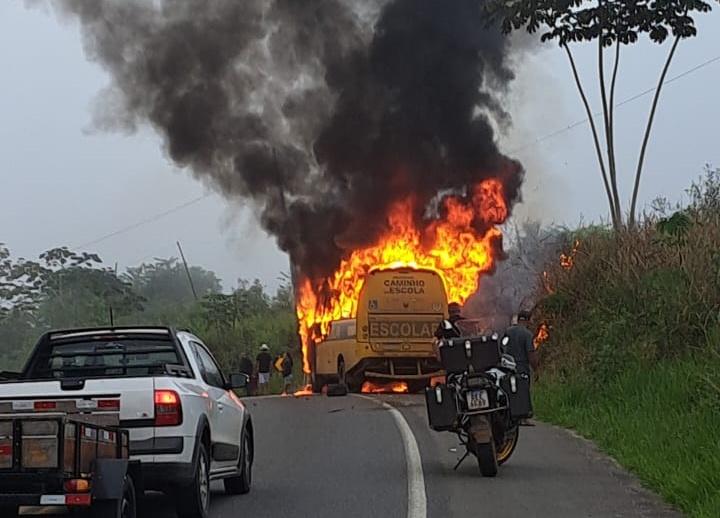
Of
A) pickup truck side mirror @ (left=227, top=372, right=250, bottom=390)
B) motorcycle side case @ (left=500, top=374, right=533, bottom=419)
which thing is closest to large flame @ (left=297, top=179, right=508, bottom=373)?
motorcycle side case @ (left=500, top=374, right=533, bottom=419)

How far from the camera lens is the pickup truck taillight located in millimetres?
8883

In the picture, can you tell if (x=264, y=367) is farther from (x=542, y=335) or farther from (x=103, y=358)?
(x=103, y=358)

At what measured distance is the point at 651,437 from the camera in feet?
43.6

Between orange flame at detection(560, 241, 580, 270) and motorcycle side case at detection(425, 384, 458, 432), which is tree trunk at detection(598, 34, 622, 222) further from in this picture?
motorcycle side case at detection(425, 384, 458, 432)

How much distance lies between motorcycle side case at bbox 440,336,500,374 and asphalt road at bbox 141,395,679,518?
3.56 ft

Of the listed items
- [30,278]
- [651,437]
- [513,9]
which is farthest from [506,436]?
[30,278]

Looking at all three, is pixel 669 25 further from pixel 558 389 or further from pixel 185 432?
pixel 185 432

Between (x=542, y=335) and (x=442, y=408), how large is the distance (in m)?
13.9

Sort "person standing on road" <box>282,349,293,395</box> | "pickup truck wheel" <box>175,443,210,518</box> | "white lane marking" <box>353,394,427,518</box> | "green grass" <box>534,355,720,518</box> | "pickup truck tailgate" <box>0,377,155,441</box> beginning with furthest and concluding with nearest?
1. "person standing on road" <box>282,349,293,395</box>
2. "green grass" <box>534,355,720,518</box>
3. "white lane marking" <box>353,394,427,518</box>
4. "pickup truck wheel" <box>175,443,210,518</box>
5. "pickup truck tailgate" <box>0,377,155,441</box>

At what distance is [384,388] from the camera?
28.1m

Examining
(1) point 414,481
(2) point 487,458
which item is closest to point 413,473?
(1) point 414,481

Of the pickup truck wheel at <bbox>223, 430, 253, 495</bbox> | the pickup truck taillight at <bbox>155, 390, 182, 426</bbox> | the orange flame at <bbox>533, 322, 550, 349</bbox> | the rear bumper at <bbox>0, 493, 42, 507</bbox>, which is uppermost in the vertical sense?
the orange flame at <bbox>533, 322, 550, 349</bbox>

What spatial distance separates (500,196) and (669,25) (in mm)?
8028

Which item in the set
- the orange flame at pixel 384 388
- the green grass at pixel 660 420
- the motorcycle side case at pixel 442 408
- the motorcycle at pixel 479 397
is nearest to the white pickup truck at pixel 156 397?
the motorcycle side case at pixel 442 408
